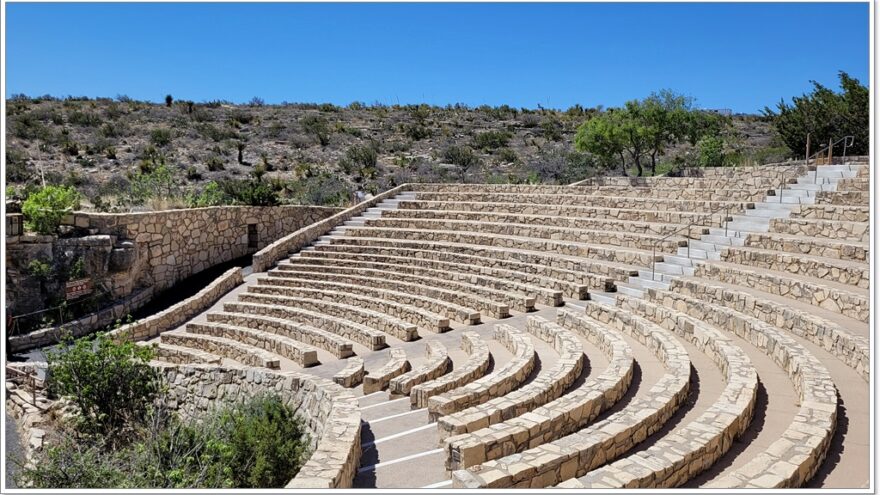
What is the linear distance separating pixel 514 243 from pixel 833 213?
7.02 m

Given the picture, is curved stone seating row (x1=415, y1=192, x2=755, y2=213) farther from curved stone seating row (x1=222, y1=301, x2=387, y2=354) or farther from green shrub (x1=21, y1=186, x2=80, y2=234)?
green shrub (x1=21, y1=186, x2=80, y2=234)

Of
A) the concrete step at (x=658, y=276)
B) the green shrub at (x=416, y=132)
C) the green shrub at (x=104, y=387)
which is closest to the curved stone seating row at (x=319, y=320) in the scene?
the green shrub at (x=104, y=387)

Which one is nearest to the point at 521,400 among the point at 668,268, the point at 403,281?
the point at 668,268

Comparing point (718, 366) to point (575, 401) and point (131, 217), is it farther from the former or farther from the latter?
point (131, 217)

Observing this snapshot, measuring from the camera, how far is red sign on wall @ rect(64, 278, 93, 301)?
16.4 metres

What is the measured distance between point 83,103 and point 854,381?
4924 centimetres

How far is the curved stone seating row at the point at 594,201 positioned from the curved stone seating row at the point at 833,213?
3.98 feet

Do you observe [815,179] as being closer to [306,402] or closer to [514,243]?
[514,243]

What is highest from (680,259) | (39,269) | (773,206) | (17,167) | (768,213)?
(17,167)

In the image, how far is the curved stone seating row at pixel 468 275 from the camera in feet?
45.6

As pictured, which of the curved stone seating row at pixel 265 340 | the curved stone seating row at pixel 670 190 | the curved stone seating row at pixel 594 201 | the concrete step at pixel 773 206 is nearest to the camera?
the curved stone seating row at pixel 265 340

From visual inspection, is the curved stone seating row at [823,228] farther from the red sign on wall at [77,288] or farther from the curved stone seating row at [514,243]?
the red sign on wall at [77,288]

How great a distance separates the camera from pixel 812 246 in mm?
12086

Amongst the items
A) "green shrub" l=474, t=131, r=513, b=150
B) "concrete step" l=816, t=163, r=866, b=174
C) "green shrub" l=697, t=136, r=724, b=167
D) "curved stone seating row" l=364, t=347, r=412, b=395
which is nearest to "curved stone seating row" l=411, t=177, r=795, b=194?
"concrete step" l=816, t=163, r=866, b=174
